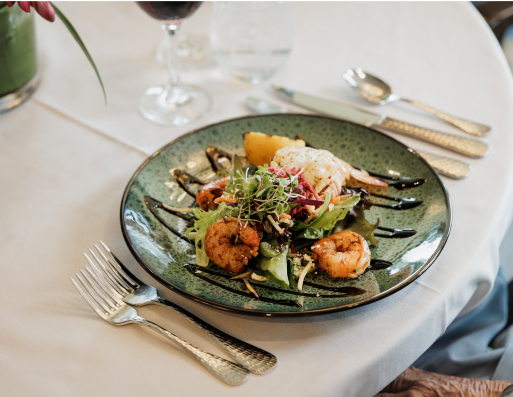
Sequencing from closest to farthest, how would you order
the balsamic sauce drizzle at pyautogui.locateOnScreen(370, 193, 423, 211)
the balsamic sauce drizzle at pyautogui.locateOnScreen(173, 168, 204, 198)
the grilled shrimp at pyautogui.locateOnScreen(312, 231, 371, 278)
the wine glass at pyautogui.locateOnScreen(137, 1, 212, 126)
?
the grilled shrimp at pyautogui.locateOnScreen(312, 231, 371, 278) < the balsamic sauce drizzle at pyautogui.locateOnScreen(370, 193, 423, 211) < the balsamic sauce drizzle at pyautogui.locateOnScreen(173, 168, 204, 198) < the wine glass at pyautogui.locateOnScreen(137, 1, 212, 126)

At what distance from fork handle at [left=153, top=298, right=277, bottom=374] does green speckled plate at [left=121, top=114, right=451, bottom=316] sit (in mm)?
64

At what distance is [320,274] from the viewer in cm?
103

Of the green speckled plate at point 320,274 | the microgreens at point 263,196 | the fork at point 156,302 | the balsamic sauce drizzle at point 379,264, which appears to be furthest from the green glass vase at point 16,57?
the balsamic sauce drizzle at point 379,264

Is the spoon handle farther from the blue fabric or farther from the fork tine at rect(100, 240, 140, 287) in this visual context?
the fork tine at rect(100, 240, 140, 287)

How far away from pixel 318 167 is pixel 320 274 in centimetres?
29

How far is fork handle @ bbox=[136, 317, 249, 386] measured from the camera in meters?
0.86

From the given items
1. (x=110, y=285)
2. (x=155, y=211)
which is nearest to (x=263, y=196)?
(x=155, y=211)

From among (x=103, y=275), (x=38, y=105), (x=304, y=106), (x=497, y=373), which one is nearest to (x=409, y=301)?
(x=497, y=373)

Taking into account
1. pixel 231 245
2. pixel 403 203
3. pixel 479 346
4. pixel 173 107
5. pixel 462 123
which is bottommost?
pixel 479 346

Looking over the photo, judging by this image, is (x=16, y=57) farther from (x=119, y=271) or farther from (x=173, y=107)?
(x=119, y=271)

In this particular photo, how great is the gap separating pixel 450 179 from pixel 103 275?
96 cm

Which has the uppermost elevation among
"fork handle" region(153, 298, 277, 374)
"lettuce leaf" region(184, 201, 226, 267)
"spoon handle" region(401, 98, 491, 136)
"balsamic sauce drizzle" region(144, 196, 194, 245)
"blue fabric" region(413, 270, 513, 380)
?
"spoon handle" region(401, 98, 491, 136)

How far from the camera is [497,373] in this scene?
1227 mm

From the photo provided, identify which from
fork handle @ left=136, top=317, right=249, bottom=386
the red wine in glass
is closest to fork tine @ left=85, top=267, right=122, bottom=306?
Answer: fork handle @ left=136, top=317, right=249, bottom=386
